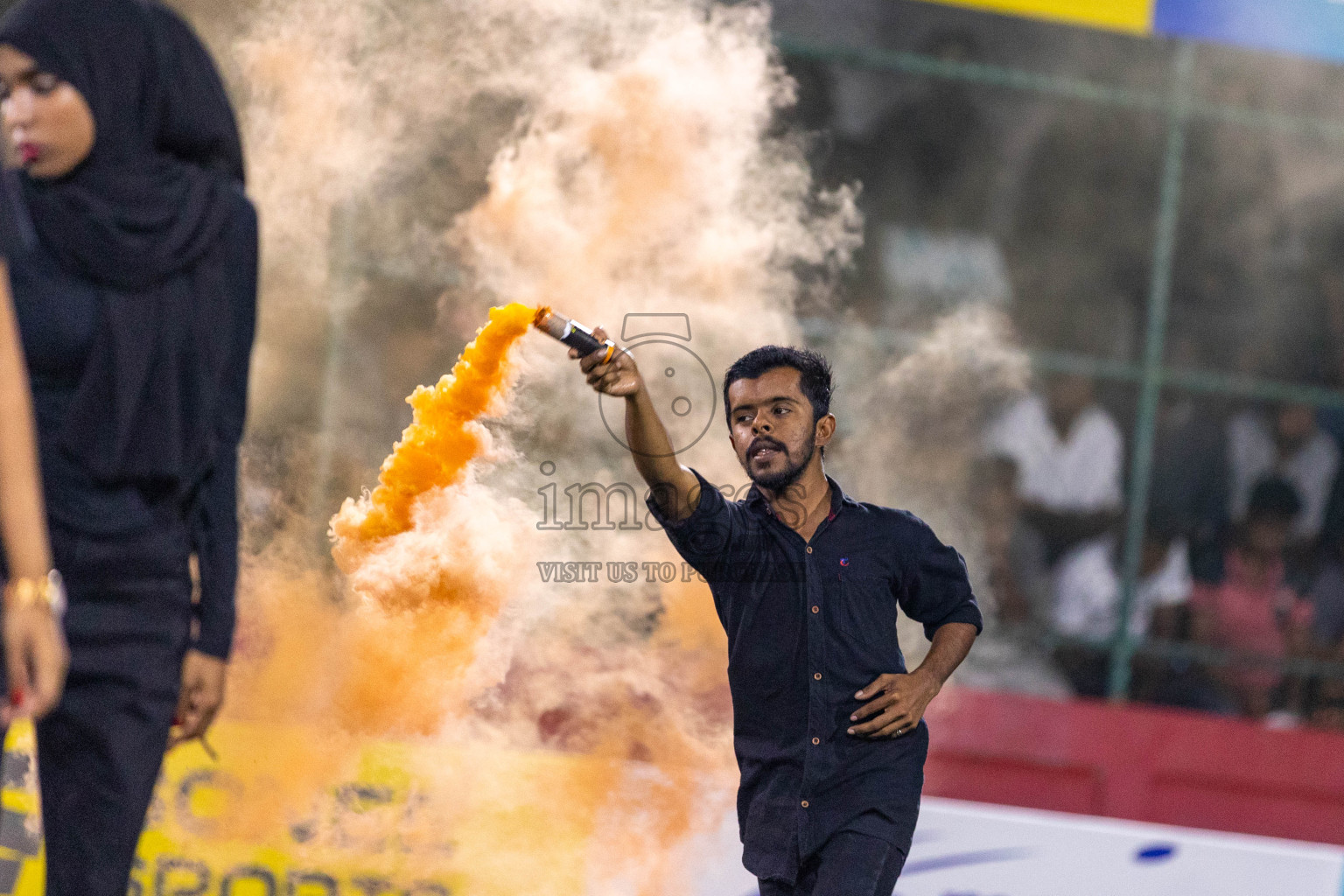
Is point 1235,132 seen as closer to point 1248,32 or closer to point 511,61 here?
point 1248,32

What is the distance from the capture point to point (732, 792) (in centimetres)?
455

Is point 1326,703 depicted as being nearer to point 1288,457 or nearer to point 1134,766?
point 1288,457

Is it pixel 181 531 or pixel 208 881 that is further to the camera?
pixel 208 881

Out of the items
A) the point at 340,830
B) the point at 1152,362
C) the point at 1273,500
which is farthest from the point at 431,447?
the point at 1273,500

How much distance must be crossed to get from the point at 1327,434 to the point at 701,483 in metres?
4.18

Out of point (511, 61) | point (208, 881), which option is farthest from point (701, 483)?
point (511, 61)

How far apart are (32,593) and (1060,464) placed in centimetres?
500

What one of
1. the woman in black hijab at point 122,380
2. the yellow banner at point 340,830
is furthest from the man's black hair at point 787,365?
the yellow banner at point 340,830

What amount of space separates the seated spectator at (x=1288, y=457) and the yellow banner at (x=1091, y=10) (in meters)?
1.83

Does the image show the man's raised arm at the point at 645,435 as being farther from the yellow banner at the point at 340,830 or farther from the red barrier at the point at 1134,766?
the red barrier at the point at 1134,766

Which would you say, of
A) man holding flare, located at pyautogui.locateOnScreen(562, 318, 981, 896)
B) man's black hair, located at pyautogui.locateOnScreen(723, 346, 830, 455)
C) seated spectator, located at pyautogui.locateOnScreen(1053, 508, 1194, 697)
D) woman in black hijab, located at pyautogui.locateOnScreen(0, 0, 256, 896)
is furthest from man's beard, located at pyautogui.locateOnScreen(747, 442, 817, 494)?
seated spectator, located at pyautogui.locateOnScreen(1053, 508, 1194, 697)

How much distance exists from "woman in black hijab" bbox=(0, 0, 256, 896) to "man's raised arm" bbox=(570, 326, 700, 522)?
962 mm

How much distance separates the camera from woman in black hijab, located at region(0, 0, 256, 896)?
194 centimetres

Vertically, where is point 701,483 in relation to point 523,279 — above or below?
below
